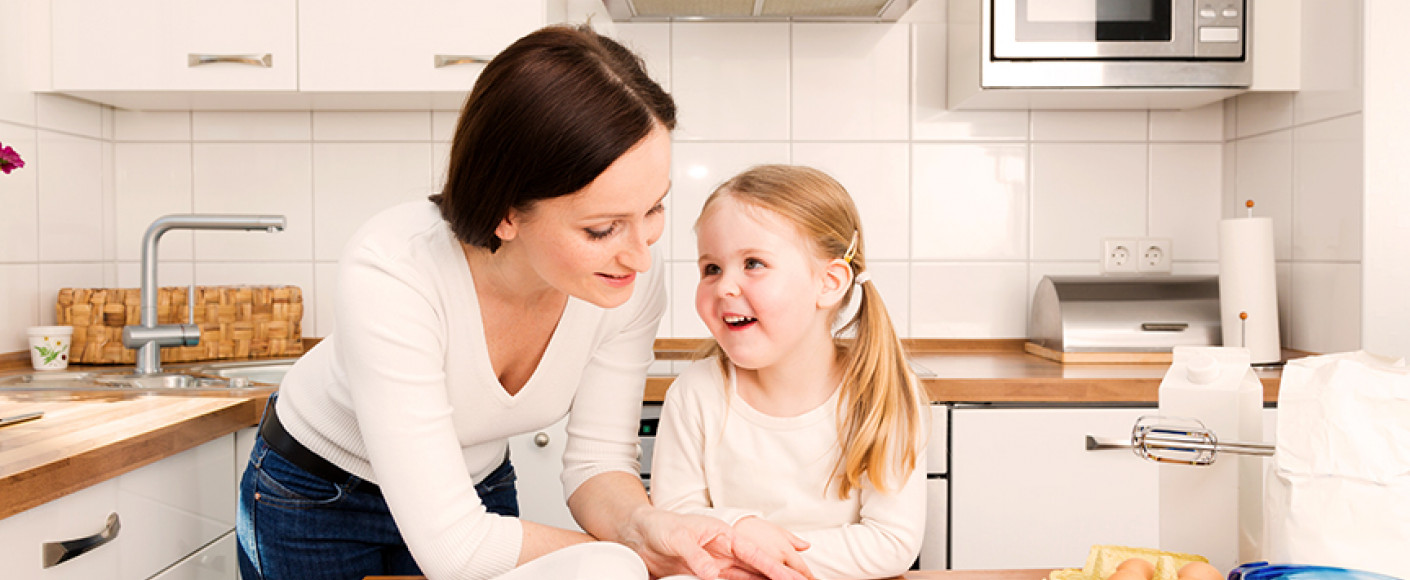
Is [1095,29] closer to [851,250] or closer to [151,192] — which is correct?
[851,250]

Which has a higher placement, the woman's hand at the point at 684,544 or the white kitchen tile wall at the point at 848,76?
the white kitchen tile wall at the point at 848,76

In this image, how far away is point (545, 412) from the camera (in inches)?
40.4

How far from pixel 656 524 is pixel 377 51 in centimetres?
131

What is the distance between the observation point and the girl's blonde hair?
97 cm

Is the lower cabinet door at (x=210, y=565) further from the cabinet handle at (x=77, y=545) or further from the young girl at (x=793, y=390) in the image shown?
the young girl at (x=793, y=390)

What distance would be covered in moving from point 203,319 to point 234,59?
53 cm

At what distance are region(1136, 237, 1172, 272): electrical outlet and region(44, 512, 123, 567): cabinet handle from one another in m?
1.97

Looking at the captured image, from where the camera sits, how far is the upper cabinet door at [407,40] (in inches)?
70.0

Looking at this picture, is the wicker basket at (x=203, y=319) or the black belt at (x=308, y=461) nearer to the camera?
the black belt at (x=308, y=461)

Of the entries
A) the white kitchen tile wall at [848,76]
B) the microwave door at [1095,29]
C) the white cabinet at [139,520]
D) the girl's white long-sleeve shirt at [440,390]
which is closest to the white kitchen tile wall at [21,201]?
the white cabinet at [139,520]

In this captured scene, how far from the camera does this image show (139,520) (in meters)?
1.19

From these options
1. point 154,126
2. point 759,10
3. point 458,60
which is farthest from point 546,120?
point 154,126

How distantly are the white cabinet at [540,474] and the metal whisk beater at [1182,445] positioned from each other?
3.86 feet

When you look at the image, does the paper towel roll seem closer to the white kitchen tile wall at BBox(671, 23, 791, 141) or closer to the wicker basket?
the white kitchen tile wall at BBox(671, 23, 791, 141)
